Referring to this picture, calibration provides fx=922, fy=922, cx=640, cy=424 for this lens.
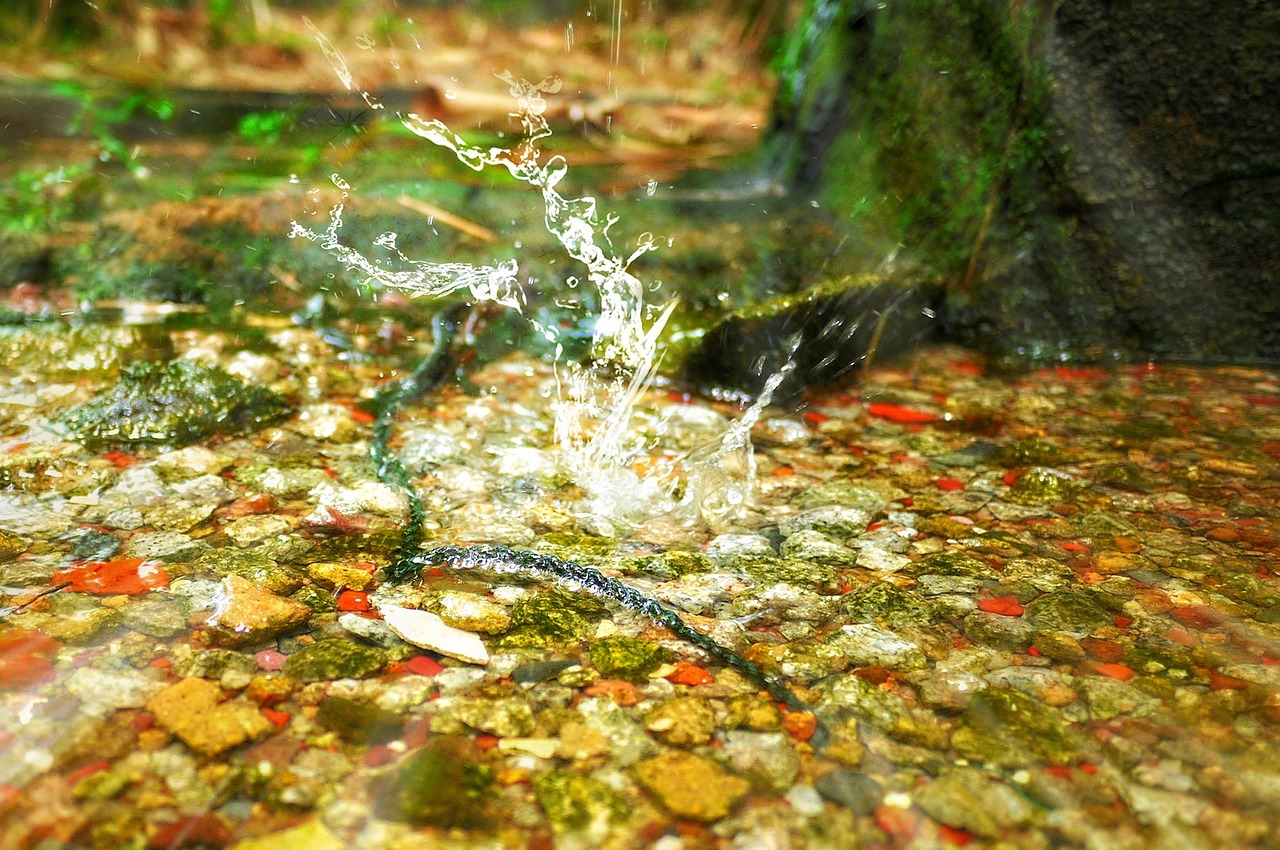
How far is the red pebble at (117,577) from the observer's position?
1851 millimetres

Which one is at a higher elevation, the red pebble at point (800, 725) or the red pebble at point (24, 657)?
the red pebble at point (24, 657)

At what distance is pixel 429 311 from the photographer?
3.62 meters

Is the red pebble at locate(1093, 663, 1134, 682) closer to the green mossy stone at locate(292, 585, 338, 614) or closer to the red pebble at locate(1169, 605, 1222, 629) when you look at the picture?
the red pebble at locate(1169, 605, 1222, 629)

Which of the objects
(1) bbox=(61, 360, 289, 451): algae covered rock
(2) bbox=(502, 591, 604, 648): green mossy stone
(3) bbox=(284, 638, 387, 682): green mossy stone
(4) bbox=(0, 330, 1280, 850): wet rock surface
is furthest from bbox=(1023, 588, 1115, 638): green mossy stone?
(1) bbox=(61, 360, 289, 451): algae covered rock

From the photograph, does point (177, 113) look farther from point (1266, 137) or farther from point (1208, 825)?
point (1208, 825)

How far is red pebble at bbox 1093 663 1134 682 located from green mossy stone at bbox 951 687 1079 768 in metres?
0.18

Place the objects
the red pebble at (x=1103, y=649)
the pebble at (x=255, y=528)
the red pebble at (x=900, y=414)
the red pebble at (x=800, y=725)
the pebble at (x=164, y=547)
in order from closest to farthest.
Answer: the red pebble at (x=800, y=725) → the red pebble at (x=1103, y=649) → the pebble at (x=164, y=547) → the pebble at (x=255, y=528) → the red pebble at (x=900, y=414)

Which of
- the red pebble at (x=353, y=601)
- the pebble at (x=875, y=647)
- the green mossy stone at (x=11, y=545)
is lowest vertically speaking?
the pebble at (x=875, y=647)

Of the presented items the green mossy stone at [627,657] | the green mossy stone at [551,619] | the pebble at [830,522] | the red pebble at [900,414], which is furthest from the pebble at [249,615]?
the red pebble at [900,414]

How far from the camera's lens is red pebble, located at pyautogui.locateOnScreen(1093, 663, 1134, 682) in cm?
172

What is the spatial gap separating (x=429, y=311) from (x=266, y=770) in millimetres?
2428

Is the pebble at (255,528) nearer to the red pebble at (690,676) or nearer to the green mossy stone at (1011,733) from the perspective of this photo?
the red pebble at (690,676)

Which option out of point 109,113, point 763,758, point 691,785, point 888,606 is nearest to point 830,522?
point 888,606

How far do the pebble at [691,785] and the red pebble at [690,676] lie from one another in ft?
0.65
